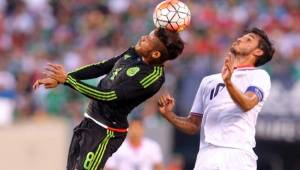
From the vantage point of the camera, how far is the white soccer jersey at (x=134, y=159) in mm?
12656

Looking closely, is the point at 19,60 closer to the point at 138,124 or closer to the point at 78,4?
the point at 78,4

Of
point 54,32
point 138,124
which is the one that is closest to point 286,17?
point 54,32

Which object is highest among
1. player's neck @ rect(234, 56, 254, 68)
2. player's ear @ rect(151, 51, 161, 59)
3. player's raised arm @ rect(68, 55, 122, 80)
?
player's ear @ rect(151, 51, 161, 59)

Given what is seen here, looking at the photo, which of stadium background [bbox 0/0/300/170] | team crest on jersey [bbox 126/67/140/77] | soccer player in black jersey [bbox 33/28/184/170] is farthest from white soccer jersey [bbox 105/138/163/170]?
team crest on jersey [bbox 126/67/140/77]

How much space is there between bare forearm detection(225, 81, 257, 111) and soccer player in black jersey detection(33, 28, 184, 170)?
0.99 meters

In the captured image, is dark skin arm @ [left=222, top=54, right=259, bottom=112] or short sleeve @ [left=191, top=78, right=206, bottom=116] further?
short sleeve @ [left=191, top=78, right=206, bottom=116]

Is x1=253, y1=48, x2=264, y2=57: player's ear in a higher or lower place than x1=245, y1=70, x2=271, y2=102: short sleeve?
higher

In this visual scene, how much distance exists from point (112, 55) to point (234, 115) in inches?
382

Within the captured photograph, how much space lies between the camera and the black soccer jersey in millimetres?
9055

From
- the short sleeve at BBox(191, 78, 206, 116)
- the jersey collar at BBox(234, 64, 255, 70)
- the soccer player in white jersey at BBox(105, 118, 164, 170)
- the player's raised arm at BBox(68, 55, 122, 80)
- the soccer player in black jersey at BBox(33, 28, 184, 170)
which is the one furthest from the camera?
the soccer player in white jersey at BBox(105, 118, 164, 170)

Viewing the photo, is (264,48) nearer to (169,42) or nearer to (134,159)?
(169,42)

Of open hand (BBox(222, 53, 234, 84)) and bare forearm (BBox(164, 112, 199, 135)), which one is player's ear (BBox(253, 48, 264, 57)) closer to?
open hand (BBox(222, 53, 234, 84))

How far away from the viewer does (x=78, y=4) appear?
2123 cm

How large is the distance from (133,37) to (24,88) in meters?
2.23
